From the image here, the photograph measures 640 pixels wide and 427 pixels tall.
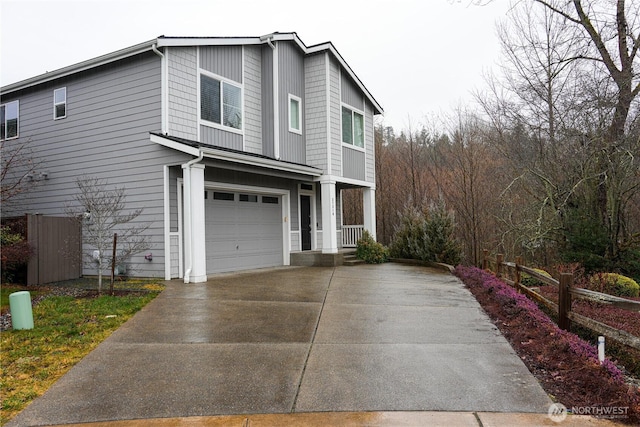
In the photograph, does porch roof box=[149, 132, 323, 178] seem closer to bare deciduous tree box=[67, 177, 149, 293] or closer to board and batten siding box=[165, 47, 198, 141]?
board and batten siding box=[165, 47, 198, 141]

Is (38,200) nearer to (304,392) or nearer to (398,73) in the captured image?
(304,392)

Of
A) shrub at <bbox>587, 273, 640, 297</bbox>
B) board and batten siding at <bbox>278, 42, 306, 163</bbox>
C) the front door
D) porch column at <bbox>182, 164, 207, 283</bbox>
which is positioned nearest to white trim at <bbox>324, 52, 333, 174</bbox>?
board and batten siding at <bbox>278, 42, 306, 163</bbox>

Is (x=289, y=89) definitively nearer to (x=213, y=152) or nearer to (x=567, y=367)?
(x=213, y=152)

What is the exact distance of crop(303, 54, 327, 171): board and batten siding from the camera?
1427cm

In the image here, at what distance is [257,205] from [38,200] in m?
6.69

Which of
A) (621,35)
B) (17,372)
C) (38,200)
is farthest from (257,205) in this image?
(621,35)

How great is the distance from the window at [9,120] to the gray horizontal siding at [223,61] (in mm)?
6977

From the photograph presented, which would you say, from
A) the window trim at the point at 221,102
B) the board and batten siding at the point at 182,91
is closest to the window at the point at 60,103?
the board and batten siding at the point at 182,91

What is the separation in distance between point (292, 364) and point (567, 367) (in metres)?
2.84

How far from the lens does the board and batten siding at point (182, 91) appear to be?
10.5 metres

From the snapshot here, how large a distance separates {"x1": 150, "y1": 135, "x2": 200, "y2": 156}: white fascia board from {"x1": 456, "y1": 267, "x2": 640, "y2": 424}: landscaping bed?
6.92 meters

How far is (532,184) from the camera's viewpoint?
14398mm

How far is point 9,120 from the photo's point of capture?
1401 cm

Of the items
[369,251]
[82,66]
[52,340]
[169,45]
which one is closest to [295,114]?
[169,45]
